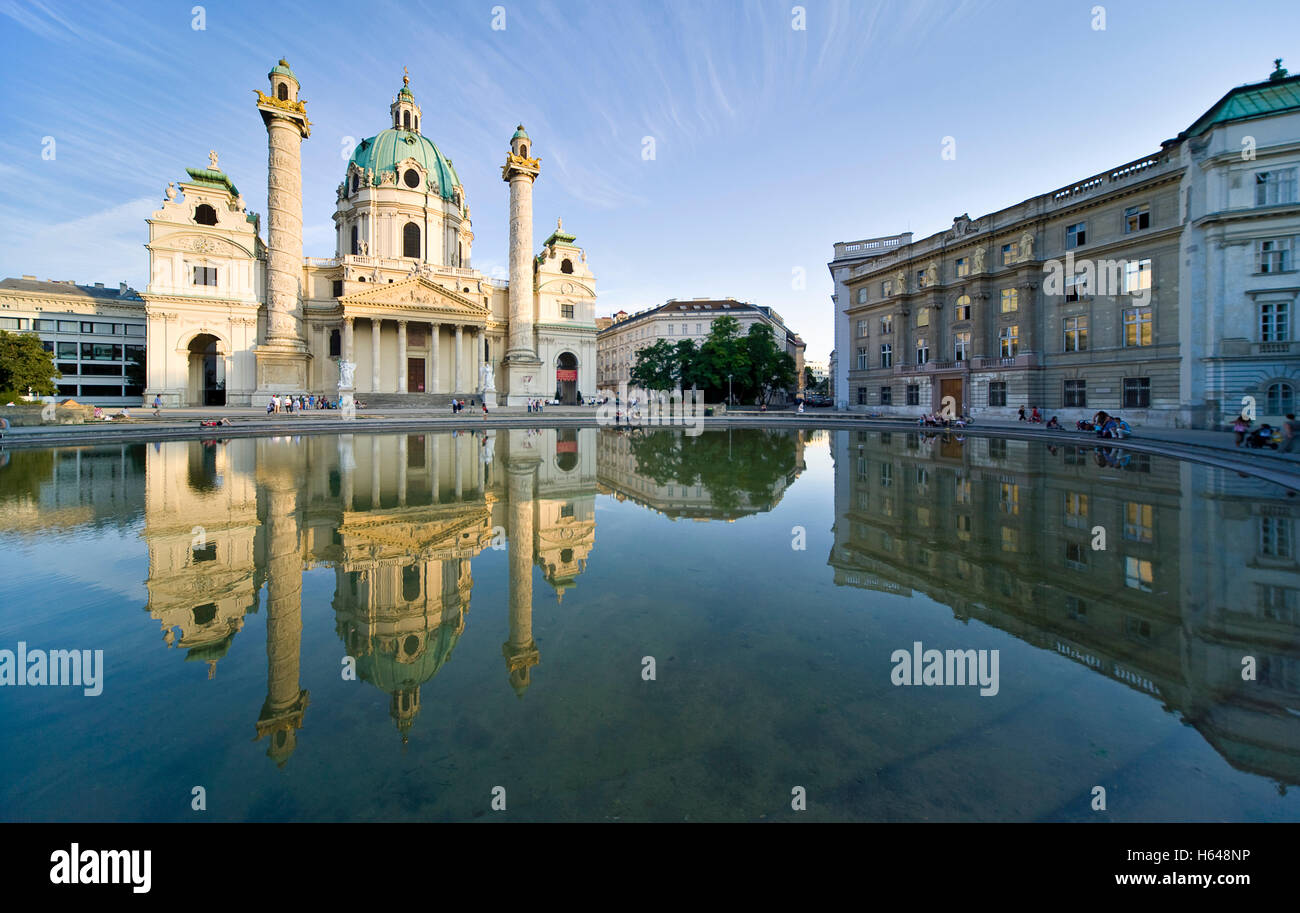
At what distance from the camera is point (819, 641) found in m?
4.57

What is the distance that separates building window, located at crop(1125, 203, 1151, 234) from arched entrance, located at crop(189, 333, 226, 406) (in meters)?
64.6

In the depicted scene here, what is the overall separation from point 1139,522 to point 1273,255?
29267 millimetres

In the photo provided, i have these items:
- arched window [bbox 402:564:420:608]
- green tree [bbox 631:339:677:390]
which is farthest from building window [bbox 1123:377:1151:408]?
green tree [bbox 631:339:677:390]

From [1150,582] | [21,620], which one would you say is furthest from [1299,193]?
[21,620]

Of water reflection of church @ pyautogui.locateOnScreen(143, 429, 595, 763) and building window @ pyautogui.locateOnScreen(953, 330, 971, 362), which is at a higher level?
building window @ pyautogui.locateOnScreen(953, 330, 971, 362)

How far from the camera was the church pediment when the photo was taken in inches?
1766

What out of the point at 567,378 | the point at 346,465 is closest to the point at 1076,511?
the point at 346,465

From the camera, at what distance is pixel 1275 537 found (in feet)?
26.2

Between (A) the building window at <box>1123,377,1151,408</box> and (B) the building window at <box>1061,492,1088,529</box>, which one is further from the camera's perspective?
(A) the building window at <box>1123,377,1151,408</box>

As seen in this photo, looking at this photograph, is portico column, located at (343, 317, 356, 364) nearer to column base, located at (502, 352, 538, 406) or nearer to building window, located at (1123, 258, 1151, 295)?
column base, located at (502, 352, 538, 406)

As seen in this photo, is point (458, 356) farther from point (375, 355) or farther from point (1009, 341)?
point (1009, 341)

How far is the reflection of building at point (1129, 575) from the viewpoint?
379cm

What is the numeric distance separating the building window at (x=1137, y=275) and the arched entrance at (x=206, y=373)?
64468 mm

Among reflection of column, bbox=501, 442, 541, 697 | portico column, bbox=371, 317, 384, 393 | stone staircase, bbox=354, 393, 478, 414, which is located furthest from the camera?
portico column, bbox=371, 317, 384, 393
